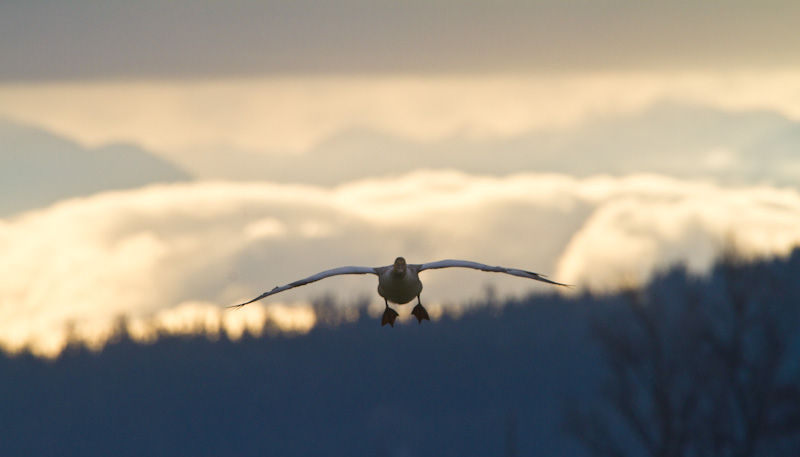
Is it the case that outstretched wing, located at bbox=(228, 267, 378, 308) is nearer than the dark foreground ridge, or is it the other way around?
outstretched wing, located at bbox=(228, 267, 378, 308)

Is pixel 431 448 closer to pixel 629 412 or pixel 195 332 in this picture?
pixel 195 332

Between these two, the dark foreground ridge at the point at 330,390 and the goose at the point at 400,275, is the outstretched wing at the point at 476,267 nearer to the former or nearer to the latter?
the goose at the point at 400,275

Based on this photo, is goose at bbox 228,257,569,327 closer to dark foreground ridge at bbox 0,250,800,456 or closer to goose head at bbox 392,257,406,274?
goose head at bbox 392,257,406,274

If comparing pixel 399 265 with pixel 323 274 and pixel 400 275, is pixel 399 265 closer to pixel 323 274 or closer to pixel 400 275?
pixel 400 275

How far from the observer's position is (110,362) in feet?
498

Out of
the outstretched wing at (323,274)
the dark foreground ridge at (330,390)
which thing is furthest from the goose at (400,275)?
the dark foreground ridge at (330,390)

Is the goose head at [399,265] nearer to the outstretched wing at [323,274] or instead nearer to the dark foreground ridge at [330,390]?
the outstretched wing at [323,274]

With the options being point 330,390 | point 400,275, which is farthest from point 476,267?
point 330,390

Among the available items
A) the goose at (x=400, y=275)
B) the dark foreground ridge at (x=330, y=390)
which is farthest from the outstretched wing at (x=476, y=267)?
the dark foreground ridge at (x=330, y=390)

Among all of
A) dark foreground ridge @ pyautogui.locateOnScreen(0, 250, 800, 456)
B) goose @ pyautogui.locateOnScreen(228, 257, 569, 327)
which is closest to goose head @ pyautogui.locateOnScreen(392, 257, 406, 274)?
goose @ pyautogui.locateOnScreen(228, 257, 569, 327)

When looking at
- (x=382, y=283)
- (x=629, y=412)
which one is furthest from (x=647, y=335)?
(x=382, y=283)

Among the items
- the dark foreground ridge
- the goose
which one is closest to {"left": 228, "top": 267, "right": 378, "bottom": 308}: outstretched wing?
the goose

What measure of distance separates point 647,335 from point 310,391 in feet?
335

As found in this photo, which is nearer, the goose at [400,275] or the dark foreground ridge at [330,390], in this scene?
the goose at [400,275]
